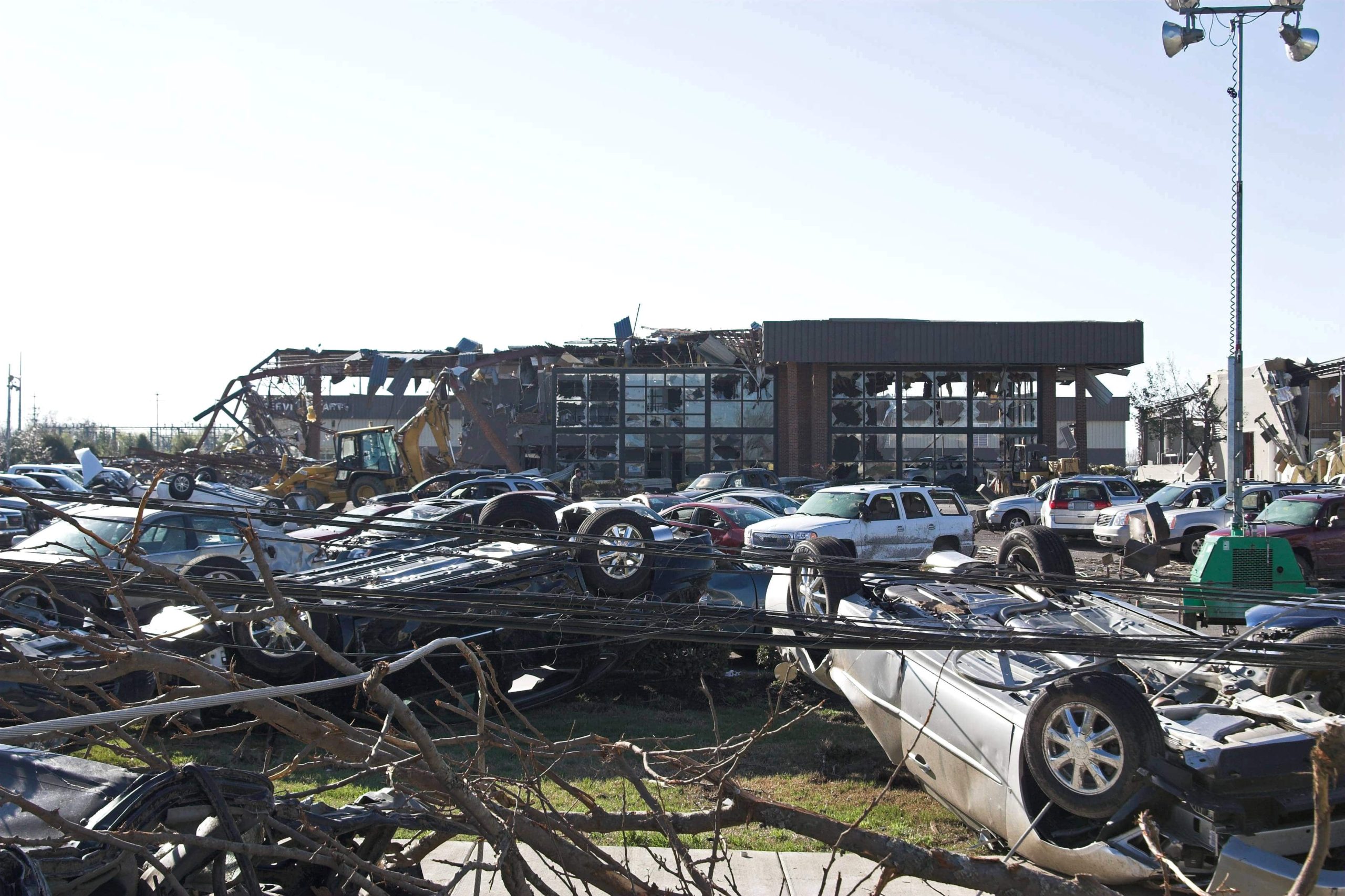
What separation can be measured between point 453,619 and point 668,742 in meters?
4.44

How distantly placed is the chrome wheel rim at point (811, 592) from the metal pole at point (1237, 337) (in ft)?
27.3

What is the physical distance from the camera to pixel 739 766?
8461mm

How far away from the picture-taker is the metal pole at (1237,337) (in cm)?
1444

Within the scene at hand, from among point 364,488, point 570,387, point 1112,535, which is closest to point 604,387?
point 570,387

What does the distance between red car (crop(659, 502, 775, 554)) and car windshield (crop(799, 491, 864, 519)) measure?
94 centimetres

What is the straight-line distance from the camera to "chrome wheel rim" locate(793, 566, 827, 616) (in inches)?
339

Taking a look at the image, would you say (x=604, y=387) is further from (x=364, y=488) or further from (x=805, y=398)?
(x=364, y=488)

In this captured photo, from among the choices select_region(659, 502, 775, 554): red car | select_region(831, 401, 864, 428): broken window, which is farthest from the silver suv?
select_region(831, 401, 864, 428): broken window

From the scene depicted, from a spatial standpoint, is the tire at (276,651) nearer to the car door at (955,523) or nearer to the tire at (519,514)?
the tire at (519,514)

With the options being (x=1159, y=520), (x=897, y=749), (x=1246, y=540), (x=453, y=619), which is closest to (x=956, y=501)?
(x=1159, y=520)

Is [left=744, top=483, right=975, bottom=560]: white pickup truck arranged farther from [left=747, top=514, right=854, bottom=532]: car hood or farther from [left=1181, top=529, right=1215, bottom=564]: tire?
[left=1181, top=529, right=1215, bottom=564]: tire

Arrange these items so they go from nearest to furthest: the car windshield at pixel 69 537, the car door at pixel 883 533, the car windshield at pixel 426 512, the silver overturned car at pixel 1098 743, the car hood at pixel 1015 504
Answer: the silver overturned car at pixel 1098 743 → the car windshield at pixel 69 537 → the car windshield at pixel 426 512 → the car door at pixel 883 533 → the car hood at pixel 1015 504

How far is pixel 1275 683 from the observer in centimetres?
653

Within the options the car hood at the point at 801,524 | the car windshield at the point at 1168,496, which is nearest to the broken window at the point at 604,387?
the car windshield at the point at 1168,496
